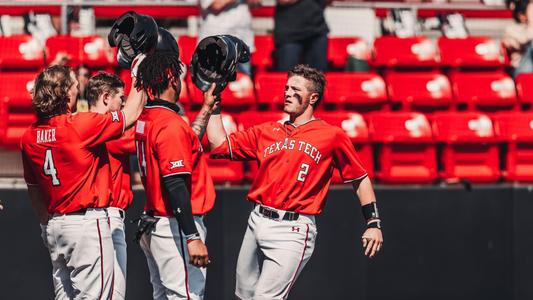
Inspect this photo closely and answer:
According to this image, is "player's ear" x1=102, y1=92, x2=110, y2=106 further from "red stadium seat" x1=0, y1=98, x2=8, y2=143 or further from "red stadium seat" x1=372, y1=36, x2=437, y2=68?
"red stadium seat" x1=372, y1=36, x2=437, y2=68

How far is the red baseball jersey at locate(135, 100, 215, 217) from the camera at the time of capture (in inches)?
248

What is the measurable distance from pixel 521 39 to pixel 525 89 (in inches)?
→ 36.2

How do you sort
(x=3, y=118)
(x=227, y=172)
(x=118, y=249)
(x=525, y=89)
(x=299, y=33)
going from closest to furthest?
(x=118, y=249) → (x=227, y=172) → (x=3, y=118) → (x=299, y=33) → (x=525, y=89)

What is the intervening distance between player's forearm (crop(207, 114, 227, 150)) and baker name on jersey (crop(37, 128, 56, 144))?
1010 mm

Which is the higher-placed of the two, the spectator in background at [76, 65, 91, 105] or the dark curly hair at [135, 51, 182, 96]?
the dark curly hair at [135, 51, 182, 96]

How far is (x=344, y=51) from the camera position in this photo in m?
11.2

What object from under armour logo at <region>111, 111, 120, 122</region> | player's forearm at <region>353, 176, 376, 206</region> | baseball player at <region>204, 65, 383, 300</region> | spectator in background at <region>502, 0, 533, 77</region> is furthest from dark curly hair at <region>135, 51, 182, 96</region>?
spectator in background at <region>502, 0, 533, 77</region>

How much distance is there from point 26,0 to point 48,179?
14.9 feet

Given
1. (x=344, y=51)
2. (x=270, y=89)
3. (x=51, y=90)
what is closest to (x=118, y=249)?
(x=51, y=90)

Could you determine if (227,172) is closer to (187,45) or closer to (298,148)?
(187,45)

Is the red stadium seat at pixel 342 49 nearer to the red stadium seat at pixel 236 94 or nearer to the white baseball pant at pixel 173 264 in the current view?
the red stadium seat at pixel 236 94

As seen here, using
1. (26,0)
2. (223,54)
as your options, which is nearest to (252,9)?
(26,0)

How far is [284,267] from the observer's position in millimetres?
6707

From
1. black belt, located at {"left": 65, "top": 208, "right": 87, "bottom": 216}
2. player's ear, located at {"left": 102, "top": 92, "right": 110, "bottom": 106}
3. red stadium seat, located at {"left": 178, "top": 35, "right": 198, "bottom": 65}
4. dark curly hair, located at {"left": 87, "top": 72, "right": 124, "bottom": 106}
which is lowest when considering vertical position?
black belt, located at {"left": 65, "top": 208, "right": 87, "bottom": 216}
